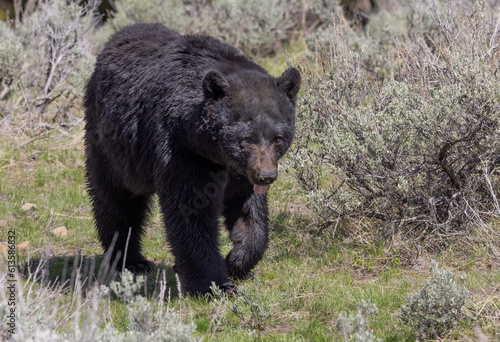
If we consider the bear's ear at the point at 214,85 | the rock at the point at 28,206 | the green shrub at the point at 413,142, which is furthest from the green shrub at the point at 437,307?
the rock at the point at 28,206

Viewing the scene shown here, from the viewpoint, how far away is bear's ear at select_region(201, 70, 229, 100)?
4.34 meters

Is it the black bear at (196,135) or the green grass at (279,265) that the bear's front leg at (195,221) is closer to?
the black bear at (196,135)

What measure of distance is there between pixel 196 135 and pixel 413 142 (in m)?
1.84

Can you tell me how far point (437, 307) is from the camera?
11.9ft

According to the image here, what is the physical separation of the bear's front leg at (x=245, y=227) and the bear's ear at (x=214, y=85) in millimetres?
824

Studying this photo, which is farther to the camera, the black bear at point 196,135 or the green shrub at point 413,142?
the green shrub at point 413,142

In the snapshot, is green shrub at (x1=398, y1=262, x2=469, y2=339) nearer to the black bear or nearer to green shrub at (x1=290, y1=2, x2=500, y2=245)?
the black bear

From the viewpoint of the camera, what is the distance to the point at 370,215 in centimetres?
556

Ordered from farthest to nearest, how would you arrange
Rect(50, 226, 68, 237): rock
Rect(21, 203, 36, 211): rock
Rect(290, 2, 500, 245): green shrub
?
Rect(21, 203, 36, 211): rock → Rect(50, 226, 68, 237): rock → Rect(290, 2, 500, 245): green shrub

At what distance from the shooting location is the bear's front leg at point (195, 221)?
15.0 ft

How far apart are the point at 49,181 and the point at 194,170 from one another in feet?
11.4

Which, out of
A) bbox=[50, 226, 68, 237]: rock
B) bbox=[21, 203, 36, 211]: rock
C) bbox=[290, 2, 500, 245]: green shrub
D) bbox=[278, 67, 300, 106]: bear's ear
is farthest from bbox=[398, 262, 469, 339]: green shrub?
bbox=[21, 203, 36, 211]: rock

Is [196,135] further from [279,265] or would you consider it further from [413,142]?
[413,142]

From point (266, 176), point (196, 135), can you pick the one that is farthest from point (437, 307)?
point (196, 135)
